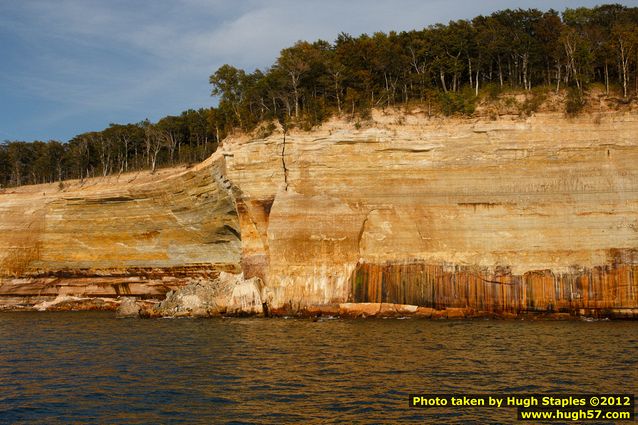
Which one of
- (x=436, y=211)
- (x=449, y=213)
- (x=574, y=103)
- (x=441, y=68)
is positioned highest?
(x=441, y=68)

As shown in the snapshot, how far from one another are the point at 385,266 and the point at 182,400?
17882 mm

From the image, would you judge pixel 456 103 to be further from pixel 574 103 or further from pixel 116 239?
pixel 116 239

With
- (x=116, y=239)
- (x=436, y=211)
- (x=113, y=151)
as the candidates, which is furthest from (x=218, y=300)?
(x=113, y=151)

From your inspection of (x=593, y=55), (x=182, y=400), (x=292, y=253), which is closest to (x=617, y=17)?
(x=593, y=55)

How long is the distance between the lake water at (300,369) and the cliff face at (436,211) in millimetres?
3345

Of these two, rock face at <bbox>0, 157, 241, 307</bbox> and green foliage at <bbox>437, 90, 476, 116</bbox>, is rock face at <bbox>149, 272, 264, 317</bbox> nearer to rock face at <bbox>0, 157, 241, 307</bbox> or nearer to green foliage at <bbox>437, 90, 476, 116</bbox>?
rock face at <bbox>0, 157, 241, 307</bbox>

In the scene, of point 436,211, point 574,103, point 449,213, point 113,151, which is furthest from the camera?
point 113,151

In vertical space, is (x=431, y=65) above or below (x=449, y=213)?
above

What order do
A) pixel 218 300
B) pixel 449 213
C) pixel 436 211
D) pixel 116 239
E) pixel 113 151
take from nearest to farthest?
pixel 449 213 < pixel 436 211 < pixel 218 300 < pixel 116 239 < pixel 113 151

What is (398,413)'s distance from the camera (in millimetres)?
11570

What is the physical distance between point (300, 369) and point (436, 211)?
52.0ft

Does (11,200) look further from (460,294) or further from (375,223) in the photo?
(460,294)

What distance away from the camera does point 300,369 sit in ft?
52.1

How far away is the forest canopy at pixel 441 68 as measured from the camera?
109 feet
